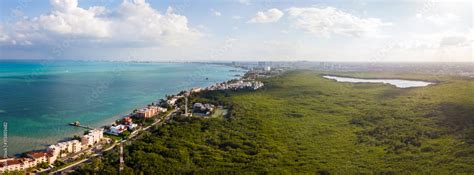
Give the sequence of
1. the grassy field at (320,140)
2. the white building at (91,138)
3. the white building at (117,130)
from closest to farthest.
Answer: the grassy field at (320,140), the white building at (91,138), the white building at (117,130)

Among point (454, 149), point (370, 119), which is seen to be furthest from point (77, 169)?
point (370, 119)

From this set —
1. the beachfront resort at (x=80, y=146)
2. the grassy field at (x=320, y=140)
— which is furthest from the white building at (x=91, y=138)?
the grassy field at (x=320, y=140)

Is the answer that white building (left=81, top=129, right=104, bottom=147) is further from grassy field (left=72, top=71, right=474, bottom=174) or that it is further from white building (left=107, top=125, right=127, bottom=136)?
grassy field (left=72, top=71, right=474, bottom=174)

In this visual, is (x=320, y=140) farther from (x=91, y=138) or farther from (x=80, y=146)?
(x=80, y=146)

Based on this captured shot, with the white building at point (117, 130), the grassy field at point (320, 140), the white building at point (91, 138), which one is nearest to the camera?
the grassy field at point (320, 140)

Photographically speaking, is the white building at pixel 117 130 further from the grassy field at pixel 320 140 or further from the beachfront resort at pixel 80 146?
the grassy field at pixel 320 140

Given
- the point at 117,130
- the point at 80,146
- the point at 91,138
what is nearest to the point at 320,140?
the point at 117,130

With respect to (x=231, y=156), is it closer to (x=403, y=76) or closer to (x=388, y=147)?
(x=388, y=147)

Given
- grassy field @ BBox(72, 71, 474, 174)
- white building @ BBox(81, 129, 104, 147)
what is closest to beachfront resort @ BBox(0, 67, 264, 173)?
white building @ BBox(81, 129, 104, 147)

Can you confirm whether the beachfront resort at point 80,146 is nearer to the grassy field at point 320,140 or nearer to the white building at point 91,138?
the white building at point 91,138

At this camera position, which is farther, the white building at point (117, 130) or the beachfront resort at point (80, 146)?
the white building at point (117, 130)
